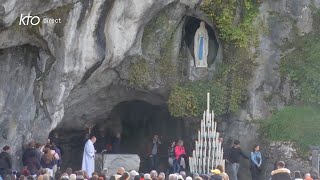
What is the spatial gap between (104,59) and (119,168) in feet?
18.4

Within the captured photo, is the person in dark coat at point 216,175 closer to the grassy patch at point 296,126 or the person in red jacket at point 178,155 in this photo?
the person in red jacket at point 178,155

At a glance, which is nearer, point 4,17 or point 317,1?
point 4,17

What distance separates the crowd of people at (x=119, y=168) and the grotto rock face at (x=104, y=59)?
1209mm

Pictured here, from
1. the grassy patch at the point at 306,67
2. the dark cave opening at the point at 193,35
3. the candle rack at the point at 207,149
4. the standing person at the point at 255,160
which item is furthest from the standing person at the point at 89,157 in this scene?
the grassy patch at the point at 306,67

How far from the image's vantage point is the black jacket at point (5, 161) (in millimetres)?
23938

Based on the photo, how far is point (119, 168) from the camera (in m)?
22.2

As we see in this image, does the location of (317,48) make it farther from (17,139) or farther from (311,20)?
(17,139)

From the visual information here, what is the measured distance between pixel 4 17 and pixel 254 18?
29.6 ft

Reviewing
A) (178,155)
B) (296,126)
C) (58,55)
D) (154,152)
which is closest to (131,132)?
(154,152)

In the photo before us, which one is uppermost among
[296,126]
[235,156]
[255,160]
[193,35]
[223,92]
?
[193,35]

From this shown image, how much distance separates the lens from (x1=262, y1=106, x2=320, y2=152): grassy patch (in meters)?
28.4

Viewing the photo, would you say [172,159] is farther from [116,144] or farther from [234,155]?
[116,144]

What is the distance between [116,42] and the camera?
26.9m

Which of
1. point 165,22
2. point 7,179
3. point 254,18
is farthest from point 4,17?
point 254,18
